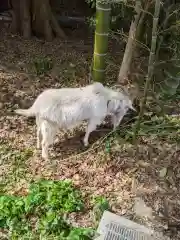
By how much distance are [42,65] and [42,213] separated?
8.50 feet

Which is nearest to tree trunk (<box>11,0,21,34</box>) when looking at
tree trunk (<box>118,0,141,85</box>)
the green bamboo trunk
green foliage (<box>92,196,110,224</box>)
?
tree trunk (<box>118,0,141,85</box>)

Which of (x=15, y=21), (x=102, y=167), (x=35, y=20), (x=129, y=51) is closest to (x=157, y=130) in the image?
(x=102, y=167)

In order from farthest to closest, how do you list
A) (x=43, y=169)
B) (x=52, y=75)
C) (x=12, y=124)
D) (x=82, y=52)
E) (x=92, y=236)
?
(x=82, y=52)
(x=52, y=75)
(x=12, y=124)
(x=43, y=169)
(x=92, y=236)

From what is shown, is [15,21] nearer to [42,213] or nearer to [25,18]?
[25,18]

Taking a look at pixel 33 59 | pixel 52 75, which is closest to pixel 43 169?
pixel 52 75

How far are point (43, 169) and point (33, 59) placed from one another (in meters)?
2.32

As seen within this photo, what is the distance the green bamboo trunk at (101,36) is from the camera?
165 inches

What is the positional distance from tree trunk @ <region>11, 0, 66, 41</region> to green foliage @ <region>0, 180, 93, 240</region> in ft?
11.5

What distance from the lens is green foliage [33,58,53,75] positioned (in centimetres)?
532

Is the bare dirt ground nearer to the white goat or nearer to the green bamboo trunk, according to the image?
the white goat

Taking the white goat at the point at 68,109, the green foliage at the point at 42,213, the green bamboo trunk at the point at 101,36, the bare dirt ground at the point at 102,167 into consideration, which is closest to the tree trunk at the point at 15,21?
the bare dirt ground at the point at 102,167

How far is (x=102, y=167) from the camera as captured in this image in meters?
3.78

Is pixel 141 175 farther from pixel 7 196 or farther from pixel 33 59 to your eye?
pixel 33 59

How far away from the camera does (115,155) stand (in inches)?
155
